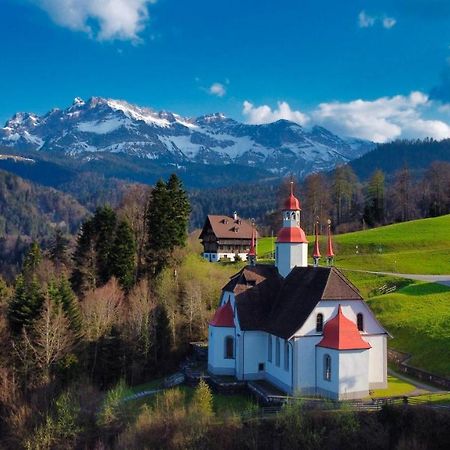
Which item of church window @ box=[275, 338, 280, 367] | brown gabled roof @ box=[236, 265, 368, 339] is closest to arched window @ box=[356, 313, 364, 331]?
brown gabled roof @ box=[236, 265, 368, 339]

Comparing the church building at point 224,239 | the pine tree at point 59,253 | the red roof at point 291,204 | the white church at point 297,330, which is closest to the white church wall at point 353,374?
the white church at point 297,330

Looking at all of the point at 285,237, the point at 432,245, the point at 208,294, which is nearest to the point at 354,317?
the point at 285,237

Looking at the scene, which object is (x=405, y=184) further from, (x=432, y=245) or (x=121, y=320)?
(x=121, y=320)

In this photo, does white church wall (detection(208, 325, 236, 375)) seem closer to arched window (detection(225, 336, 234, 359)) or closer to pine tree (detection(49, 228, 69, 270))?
arched window (detection(225, 336, 234, 359))

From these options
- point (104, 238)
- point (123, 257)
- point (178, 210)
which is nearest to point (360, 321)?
point (123, 257)

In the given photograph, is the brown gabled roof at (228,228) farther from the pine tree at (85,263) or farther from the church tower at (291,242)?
the church tower at (291,242)

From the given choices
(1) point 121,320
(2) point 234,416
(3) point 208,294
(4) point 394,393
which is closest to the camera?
(2) point 234,416

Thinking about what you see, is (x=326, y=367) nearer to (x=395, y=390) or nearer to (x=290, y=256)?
(x=395, y=390)
